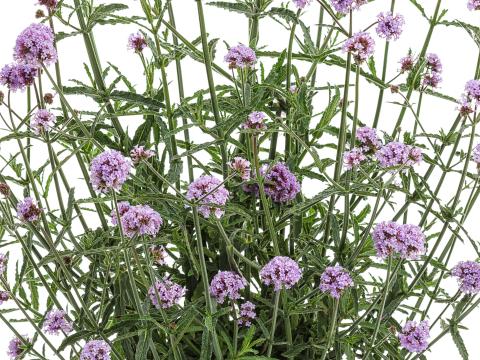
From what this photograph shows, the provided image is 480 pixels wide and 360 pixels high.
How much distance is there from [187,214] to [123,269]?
0.71 ft

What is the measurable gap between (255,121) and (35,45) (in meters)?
0.50

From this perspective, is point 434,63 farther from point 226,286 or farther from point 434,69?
point 226,286

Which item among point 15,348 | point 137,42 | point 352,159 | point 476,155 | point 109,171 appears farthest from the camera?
point 15,348

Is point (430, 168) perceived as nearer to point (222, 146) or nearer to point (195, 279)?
point (222, 146)

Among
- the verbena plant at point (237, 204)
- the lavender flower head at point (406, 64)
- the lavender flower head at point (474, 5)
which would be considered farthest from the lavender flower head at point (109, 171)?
the lavender flower head at point (474, 5)

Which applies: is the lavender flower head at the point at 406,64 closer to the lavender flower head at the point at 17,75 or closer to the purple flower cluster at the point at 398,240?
the purple flower cluster at the point at 398,240

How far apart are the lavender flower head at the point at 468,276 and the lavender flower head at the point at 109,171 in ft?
2.96

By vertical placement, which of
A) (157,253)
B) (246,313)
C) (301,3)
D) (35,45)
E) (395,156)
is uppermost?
(301,3)

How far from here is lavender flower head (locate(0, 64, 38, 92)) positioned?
1760mm

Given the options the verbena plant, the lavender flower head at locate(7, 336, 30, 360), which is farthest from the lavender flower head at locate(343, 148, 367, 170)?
the lavender flower head at locate(7, 336, 30, 360)

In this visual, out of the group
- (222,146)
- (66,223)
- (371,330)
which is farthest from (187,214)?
(371,330)

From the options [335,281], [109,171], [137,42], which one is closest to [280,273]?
[335,281]

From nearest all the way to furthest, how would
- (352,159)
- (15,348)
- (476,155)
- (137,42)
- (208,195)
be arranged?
(208,195) < (352,159) < (476,155) < (137,42) < (15,348)

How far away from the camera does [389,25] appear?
179cm
